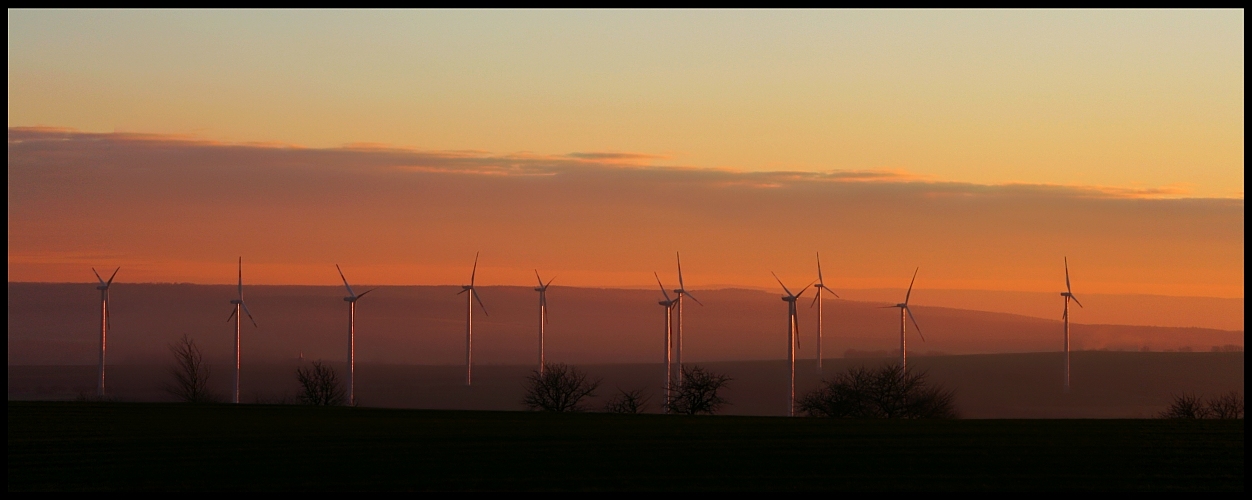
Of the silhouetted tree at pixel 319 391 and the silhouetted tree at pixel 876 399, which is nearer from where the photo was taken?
the silhouetted tree at pixel 876 399

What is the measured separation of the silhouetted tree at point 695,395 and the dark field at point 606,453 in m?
22.3

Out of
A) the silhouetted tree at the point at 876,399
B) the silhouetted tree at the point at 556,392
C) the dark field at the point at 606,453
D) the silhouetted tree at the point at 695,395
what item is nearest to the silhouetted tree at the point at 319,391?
the silhouetted tree at the point at 556,392

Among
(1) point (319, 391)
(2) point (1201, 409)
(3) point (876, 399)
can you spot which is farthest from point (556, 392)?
(2) point (1201, 409)

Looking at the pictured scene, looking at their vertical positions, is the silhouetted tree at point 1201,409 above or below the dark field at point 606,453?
below

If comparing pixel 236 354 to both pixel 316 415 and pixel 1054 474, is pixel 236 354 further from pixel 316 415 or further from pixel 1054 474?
pixel 1054 474

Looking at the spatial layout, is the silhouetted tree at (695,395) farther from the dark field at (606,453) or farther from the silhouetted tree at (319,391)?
the silhouetted tree at (319,391)

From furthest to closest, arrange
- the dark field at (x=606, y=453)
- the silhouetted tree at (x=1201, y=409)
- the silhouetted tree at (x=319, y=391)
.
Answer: the silhouetted tree at (x=319, y=391)
the silhouetted tree at (x=1201, y=409)
the dark field at (x=606, y=453)

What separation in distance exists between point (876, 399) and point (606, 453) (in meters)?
44.7

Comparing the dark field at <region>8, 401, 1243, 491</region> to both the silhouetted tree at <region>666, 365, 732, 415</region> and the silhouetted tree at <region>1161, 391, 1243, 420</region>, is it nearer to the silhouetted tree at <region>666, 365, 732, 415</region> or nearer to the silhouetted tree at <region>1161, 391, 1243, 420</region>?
the silhouetted tree at <region>666, 365, 732, 415</region>

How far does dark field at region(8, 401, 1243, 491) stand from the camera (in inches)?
1575

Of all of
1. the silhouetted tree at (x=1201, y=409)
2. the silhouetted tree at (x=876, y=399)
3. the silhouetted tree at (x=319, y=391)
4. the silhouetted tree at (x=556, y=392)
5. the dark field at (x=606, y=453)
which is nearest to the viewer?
the dark field at (x=606, y=453)

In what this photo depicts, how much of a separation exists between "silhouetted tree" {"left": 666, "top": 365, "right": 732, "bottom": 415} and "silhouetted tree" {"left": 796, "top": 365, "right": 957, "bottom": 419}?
5.38 meters

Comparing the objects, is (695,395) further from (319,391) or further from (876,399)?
(319,391)

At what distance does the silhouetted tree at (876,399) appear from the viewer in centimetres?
8919
